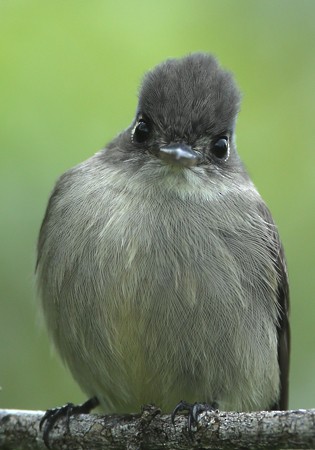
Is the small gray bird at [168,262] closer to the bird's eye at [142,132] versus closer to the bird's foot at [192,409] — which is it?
the bird's eye at [142,132]

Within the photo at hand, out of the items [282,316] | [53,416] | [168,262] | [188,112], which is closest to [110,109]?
[188,112]

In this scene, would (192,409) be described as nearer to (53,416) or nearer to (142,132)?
(53,416)

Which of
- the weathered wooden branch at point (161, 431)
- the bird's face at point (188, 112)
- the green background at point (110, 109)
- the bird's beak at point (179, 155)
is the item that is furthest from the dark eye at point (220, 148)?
the weathered wooden branch at point (161, 431)

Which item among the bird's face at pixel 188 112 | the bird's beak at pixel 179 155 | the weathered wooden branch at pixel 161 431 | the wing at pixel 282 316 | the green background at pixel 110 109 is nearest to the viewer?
the weathered wooden branch at pixel 161 431

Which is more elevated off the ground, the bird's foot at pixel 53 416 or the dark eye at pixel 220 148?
the dark eye at pixel 220 148

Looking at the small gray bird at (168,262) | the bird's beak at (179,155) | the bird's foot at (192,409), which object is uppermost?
the bird's beak at (179,155)

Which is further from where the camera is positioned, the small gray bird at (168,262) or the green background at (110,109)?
the green background at (110,109)

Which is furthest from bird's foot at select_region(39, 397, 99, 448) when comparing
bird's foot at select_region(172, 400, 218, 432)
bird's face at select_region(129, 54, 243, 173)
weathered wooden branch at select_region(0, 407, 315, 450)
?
bird's face at select_region(129, 54, 243, 173)

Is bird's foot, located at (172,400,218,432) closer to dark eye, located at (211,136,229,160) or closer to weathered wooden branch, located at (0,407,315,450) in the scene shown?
weathered wooden branch, located at (0,407,315,450)
